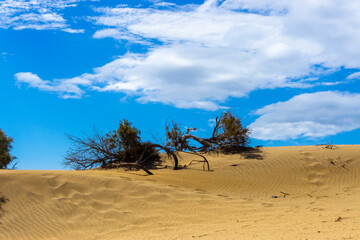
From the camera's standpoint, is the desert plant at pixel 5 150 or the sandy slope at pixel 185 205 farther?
the desert plant at pixel 5 150

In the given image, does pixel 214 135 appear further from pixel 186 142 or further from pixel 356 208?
pixel 356 208

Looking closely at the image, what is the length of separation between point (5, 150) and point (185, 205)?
12.6 m

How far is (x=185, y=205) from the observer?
35.3 ft

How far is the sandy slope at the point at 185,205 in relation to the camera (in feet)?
27.1

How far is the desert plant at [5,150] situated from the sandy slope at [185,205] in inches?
303

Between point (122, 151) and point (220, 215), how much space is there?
8301 millimetres

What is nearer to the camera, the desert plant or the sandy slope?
the sandy slope

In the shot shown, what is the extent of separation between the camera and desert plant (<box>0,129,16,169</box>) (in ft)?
61.1

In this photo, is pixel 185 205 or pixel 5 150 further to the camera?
pixel 5 150

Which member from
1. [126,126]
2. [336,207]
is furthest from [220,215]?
[126,126]

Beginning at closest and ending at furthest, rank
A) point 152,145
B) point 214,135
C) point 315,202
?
1. point 315,202
2. point 152,145
3. point 214,135

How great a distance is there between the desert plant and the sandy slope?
25.2 ft

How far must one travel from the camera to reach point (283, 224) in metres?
8.16

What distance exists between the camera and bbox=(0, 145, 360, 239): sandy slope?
8.27m
